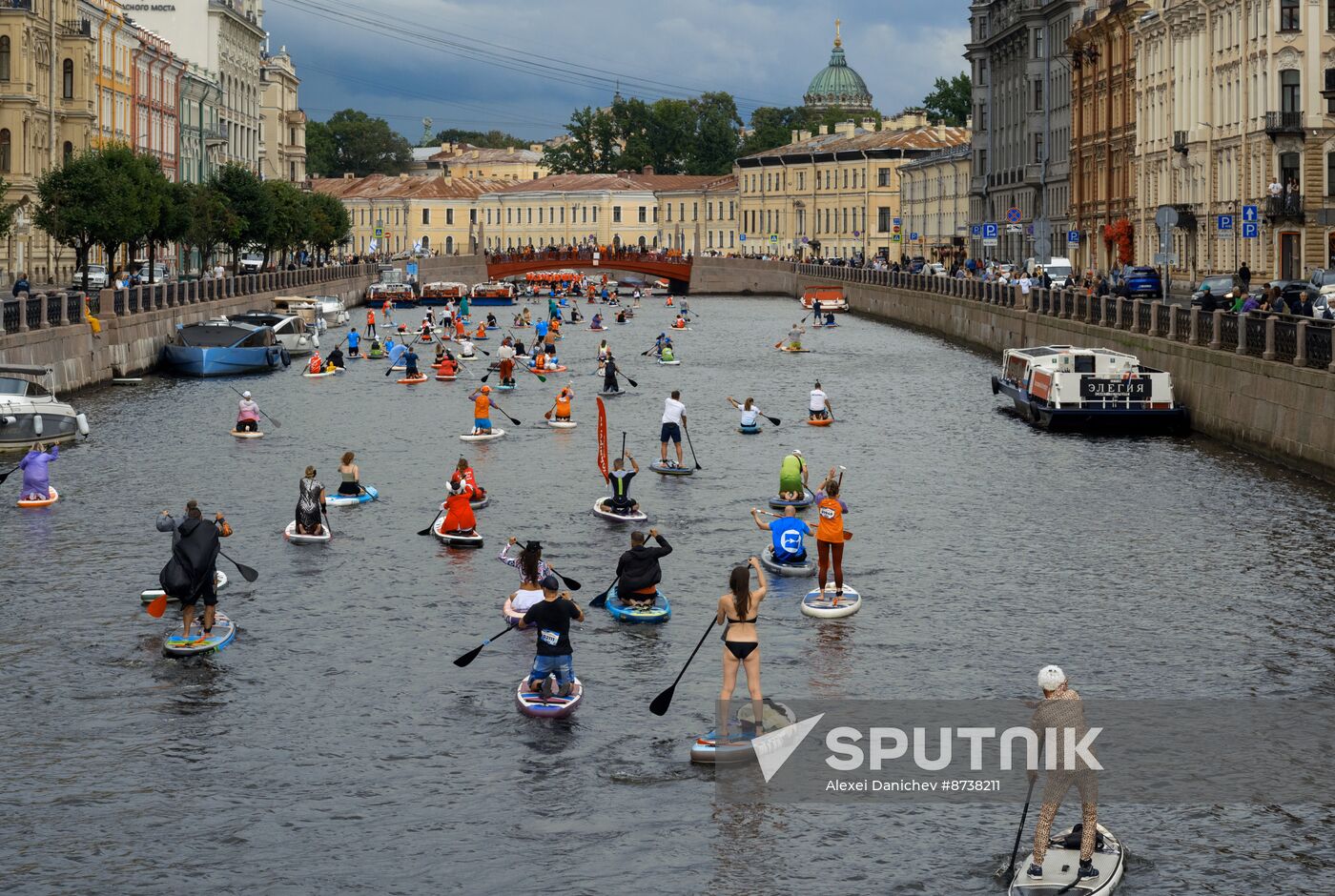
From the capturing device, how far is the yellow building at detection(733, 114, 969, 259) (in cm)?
17700

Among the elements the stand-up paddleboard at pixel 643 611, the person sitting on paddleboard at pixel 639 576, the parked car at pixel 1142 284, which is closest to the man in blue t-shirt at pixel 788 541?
the stand-up paddleboard at pixel 643 611

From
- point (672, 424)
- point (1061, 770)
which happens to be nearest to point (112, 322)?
point (672, 424)

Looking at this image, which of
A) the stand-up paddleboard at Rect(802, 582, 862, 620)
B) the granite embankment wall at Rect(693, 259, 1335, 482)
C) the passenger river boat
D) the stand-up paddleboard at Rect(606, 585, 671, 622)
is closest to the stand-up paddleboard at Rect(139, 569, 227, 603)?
the stand-up paddleboard at Rect(606, 585, 671, 622)

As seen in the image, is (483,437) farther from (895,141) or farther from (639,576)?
(895,141)

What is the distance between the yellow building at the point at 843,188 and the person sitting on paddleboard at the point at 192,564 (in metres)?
149

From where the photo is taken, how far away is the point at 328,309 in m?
104

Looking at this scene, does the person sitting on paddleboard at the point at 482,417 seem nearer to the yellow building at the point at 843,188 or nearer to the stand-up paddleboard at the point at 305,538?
the stand-up paddleboard at the point at 305,538

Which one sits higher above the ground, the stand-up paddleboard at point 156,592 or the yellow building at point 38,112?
the yellow building at point 38,112

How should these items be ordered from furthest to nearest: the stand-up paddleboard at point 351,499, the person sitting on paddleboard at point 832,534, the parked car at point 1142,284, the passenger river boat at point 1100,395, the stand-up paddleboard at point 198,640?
the parked car at point 1142,284
the passenger river boat at point 1100,395
the stand-up paddleboard at point 351,499
the person sitting on paddleboard at point 832,534
the stand-up paddleboard at point 198,640

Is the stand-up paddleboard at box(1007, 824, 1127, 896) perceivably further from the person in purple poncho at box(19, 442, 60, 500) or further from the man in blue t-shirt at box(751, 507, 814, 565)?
the person in purple poncho at box(19, 442, 60, 500)

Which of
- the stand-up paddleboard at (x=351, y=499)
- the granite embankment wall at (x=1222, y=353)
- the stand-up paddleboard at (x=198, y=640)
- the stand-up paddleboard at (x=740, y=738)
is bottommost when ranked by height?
the stand-up paddleboard at (x=740, y=738)

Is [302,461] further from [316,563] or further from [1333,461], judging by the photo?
[1333,461]

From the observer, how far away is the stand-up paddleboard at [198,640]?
27.0m

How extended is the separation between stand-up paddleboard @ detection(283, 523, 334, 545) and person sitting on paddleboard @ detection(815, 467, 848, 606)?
32.7 ft
